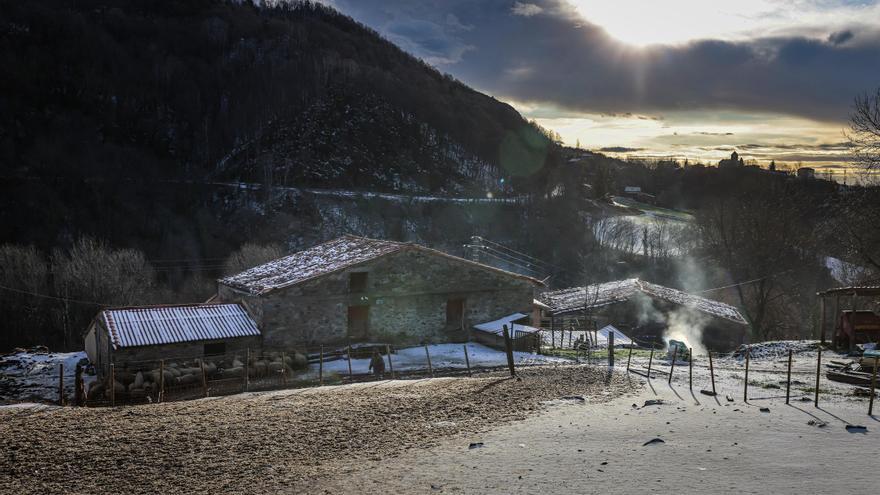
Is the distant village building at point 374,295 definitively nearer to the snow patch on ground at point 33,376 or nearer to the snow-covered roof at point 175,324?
the snow-covered roof at point 175,324

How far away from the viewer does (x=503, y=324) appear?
28.8 metres

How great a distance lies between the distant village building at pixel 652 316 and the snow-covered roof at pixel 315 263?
722 cm

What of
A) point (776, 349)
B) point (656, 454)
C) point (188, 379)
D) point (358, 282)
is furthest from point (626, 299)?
point (656, 454)

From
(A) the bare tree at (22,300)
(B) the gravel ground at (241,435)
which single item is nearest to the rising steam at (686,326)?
(B) the gravel ground at (241,435)

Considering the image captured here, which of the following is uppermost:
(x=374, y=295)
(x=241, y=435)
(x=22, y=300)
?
(x=374, y=295)

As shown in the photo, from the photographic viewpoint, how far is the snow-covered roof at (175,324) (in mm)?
23641

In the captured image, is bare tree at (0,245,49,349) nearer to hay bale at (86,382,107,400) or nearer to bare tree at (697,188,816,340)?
hay bale at (86,382,107,400)

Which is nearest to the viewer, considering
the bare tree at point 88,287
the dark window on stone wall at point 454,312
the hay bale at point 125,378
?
the hay bale at point 125,378

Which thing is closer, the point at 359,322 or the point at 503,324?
the point at 359,322

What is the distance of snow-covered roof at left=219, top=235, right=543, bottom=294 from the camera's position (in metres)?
27.7

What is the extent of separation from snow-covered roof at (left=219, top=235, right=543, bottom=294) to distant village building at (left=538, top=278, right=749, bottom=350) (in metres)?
7.22

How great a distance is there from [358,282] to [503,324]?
24.0 ft

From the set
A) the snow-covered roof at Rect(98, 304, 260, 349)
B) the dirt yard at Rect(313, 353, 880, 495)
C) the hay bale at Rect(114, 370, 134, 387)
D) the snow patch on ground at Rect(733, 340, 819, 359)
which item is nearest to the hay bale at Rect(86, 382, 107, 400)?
the hay bale at Rect(114, 370, 134, 387)

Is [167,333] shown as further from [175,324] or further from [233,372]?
[233,372]
